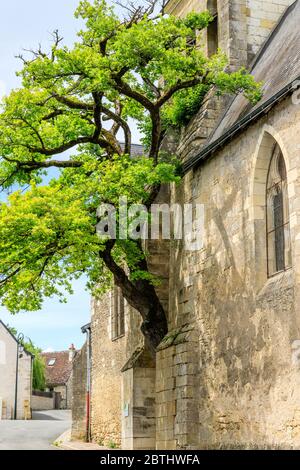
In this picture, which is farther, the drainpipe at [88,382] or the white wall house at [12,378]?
the white wall house at [12,378]

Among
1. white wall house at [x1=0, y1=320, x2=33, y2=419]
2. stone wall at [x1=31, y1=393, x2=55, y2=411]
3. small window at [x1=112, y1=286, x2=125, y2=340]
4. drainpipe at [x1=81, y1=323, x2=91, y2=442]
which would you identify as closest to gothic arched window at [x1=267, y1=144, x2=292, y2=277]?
small window at [x1=112, y1=286, x2=125, y2=340]

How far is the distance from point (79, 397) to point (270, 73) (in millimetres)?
14903

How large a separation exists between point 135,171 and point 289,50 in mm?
3523

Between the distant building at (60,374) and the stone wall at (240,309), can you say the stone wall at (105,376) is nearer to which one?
the stone wall at (240,309)

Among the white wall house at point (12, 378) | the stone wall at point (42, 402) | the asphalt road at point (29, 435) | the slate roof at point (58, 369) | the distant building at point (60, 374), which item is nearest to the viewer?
the asphalt road at point (29, 435)

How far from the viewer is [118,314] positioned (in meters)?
23.3

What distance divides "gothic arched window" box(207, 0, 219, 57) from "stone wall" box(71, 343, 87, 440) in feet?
39.3

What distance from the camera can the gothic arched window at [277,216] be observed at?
40.5 ft

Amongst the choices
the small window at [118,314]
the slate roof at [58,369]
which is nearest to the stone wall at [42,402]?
the slate roof at [58,369]

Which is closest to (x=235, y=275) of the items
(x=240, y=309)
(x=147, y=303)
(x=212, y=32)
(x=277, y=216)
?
(x=240, y=309)

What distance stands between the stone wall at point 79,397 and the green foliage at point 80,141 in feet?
33.5

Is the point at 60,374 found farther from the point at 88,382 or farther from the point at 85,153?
the point at 85,153

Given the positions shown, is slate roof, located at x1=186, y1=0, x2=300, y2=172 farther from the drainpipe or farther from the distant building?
the distant building
